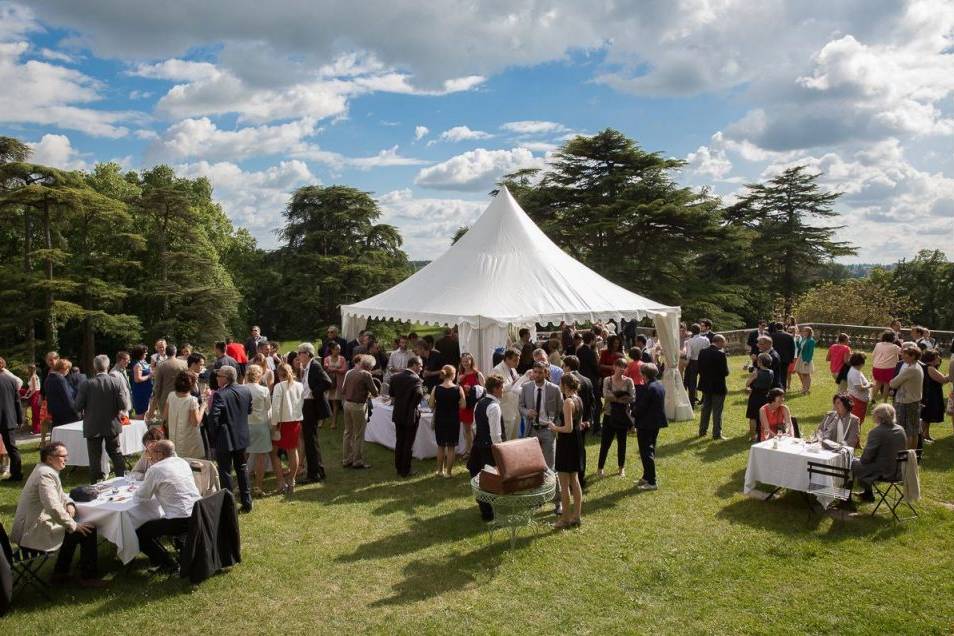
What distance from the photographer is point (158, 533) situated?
5105 millimetres

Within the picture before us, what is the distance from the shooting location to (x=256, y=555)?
5.64 metres

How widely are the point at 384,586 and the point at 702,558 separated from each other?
2648 mm

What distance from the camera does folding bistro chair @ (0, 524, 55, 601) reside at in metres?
4.63

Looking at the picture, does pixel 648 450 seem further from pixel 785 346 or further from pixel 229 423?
pixel 785 346

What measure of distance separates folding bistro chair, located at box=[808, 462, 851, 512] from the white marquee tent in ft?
13.9

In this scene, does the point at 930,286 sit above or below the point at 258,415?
above

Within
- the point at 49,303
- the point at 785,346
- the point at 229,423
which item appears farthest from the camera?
the point at 49,303

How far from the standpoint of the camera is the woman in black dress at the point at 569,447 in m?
5.89

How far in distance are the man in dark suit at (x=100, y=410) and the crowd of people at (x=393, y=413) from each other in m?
0.01

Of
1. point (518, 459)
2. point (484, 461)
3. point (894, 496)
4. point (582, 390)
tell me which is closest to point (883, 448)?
point (894, 496)

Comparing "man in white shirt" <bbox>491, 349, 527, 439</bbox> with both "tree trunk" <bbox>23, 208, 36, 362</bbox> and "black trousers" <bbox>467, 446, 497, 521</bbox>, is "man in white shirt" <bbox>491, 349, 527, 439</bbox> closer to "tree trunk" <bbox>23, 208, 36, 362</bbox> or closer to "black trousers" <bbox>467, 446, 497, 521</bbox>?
"black trousers" <bbox>467, 446, 497, 521</bbox>

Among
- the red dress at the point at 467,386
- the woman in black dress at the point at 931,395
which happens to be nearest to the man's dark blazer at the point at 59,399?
the red dress at the point at 467,386

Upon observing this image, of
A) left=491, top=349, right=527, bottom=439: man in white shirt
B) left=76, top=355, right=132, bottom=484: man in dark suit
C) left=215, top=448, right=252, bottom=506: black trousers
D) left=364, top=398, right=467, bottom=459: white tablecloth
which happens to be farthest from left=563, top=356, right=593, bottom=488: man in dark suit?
left=76, top=355, right=132, bottom=484: man in dark suit

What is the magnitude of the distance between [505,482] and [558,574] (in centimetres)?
83
